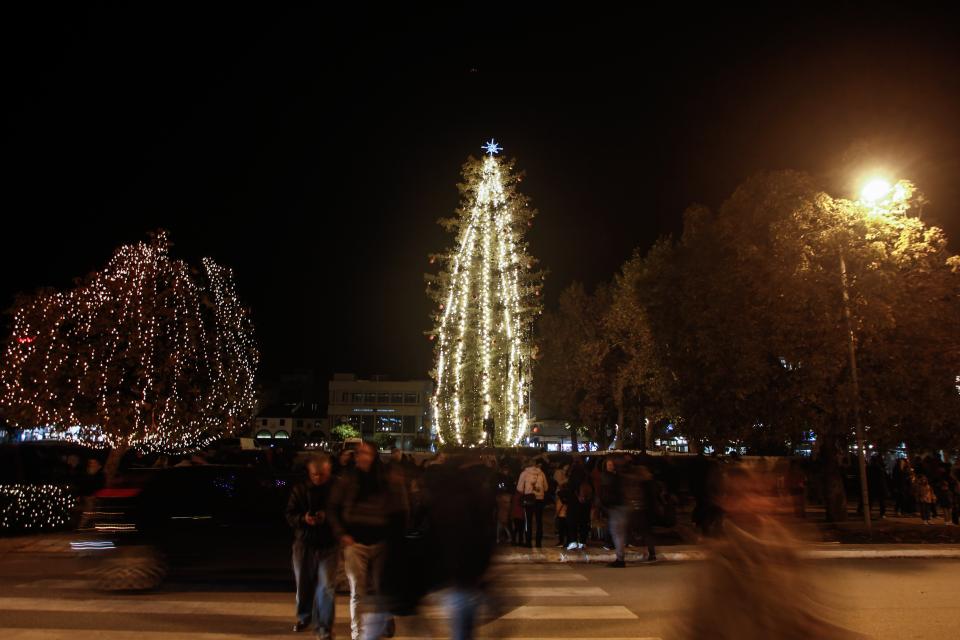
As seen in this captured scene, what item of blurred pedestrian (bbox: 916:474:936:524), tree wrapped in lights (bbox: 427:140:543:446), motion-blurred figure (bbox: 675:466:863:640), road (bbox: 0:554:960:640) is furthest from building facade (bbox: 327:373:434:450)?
motion-blurred figure (bbox: 675:466:863:640)

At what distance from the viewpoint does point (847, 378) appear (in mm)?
18031

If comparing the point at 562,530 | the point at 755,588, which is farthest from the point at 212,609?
the point at 562,530

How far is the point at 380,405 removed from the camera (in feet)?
340

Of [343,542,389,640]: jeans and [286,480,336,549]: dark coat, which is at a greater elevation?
[286,480,336,549]: dark coat

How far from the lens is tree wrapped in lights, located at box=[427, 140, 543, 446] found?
31.5 metres

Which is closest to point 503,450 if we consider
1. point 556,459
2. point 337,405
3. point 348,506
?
point 556,459

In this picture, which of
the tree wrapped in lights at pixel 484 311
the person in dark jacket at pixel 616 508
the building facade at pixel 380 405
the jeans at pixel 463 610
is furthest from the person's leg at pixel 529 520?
the building facade at pixel 380 405

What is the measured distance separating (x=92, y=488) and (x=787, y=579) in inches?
769

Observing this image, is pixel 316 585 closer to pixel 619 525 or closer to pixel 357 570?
pixel 357 570

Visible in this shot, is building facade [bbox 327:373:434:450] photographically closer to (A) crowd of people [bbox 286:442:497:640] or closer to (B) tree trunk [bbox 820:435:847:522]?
(B) tree trunk [bbox 820:435:847:522]

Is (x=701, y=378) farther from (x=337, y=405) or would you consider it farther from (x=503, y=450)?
(x=337, y=405)

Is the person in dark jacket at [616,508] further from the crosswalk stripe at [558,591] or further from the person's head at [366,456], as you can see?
the person's head at [366,456]

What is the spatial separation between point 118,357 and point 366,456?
19.4 metres

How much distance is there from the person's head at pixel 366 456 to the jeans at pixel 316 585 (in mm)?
1210
